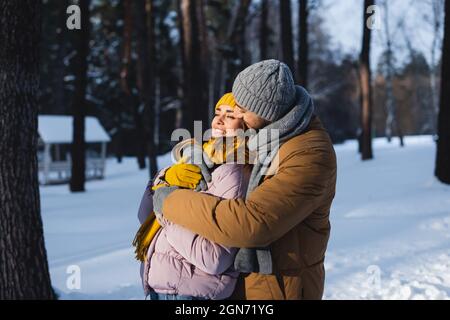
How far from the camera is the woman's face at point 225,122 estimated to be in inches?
82.0

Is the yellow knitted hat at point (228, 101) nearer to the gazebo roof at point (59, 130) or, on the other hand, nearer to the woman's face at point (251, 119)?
the woman's face at point (251, 119)

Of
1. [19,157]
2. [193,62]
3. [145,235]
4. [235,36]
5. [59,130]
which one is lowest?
[59,130]

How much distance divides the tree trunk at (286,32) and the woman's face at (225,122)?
1286 cm

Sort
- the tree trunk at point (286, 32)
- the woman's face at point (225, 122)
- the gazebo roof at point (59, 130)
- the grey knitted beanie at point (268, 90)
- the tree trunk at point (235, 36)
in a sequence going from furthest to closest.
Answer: the gazebo roof at point (59, 130), the tree trunk at point (235, 36), the tree trunk at point (286, 32), the woman's face at point (225, 122), the grey knitted beanie at point (268, 90)

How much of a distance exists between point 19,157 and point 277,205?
2.87 metres

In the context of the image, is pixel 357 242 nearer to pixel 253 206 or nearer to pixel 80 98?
pixel 253 206

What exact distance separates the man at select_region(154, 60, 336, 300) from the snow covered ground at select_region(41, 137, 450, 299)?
3.09m

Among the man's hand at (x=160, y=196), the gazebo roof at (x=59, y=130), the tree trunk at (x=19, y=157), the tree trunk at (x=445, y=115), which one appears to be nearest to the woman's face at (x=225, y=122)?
the man's hand at (x=160, y=196)

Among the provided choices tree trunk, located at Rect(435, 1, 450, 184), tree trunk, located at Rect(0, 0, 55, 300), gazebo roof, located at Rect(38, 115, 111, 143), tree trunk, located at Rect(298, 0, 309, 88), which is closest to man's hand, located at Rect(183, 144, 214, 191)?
tree trunk, located at Rect(0, 0, 55, 300)

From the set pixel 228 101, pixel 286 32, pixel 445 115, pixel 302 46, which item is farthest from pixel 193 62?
pixel 228 101

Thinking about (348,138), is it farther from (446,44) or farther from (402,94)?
(446,44)

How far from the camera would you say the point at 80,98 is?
14078mm

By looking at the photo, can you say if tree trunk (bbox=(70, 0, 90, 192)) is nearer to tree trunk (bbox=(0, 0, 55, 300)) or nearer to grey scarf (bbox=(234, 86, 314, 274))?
tree trunk (bbox=(0, 0, 55, 300))
